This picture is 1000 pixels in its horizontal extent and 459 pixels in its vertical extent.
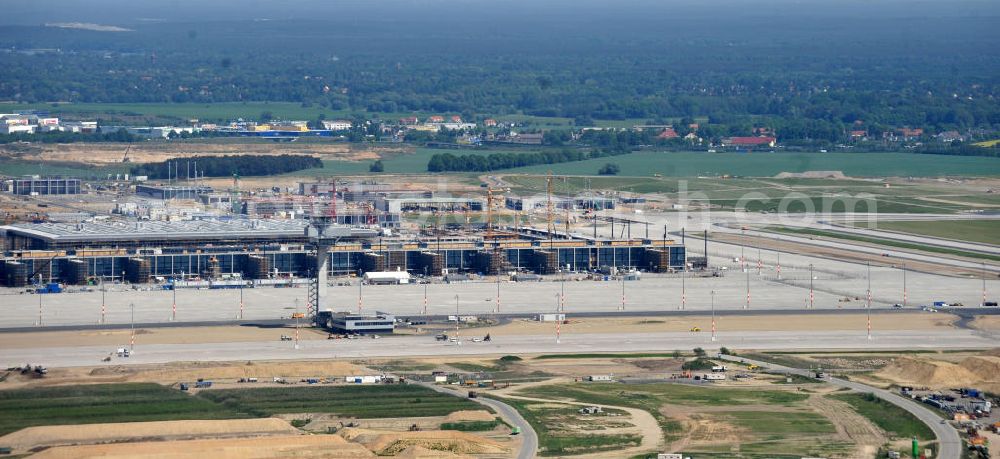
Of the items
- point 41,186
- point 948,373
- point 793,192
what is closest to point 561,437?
point 948,373

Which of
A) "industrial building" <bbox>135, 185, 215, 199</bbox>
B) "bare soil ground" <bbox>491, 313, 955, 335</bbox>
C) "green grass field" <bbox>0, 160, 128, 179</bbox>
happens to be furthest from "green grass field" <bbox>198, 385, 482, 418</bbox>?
"green grass field" <bbox>0, 160, 128, 179</bbox>

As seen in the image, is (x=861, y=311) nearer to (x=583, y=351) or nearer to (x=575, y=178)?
(x=583, y=351)

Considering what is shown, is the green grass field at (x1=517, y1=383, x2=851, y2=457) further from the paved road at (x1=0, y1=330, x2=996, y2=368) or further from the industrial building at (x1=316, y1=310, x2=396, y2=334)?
the industrial building at (x1=316, y1=310, x2=396, y2=334)

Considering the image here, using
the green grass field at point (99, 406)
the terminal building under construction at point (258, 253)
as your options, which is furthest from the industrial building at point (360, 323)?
the green grass field at point (99, 406)

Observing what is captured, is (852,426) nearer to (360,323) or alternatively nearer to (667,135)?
(360,323)

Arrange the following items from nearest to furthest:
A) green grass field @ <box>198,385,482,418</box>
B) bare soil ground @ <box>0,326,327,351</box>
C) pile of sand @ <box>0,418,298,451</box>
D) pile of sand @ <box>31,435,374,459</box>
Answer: pile of sand @ <box>31,435,374,459</box>, pile of sand @ <box>0,418,298,451</box>, green grass field @ <box>198,385,482,418</box>, bare soil ground @ <box>0,326,327,351</box>

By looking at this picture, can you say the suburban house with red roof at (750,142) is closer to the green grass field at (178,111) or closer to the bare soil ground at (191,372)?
the green grass field at (178,111)
